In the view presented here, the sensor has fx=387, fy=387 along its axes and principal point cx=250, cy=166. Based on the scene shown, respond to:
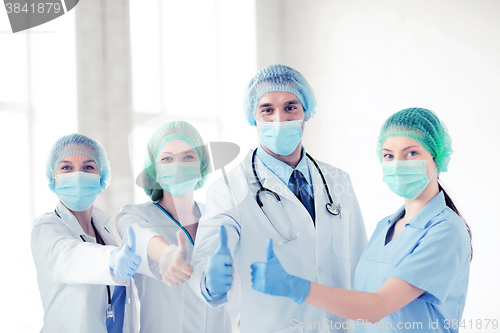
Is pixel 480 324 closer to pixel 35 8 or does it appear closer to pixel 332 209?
pixel 332 209

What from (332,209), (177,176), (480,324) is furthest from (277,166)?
(480,324)

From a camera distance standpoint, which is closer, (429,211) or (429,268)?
(429,268)

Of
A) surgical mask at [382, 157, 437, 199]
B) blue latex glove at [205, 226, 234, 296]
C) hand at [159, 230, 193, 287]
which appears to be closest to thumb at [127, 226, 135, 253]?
hand at [159, 230, 193, 287]

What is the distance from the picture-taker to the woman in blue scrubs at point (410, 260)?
0.92 metres

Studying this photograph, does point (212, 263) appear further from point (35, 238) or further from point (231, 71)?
point (231, 71)

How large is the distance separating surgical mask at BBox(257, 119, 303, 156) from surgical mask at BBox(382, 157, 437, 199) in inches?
11.3

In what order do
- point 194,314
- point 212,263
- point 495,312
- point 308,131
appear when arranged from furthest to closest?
point 308,131 < point 495,312 < point 194,314 < point 212,263

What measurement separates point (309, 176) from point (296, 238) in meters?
0.24

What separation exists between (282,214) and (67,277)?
0.68m

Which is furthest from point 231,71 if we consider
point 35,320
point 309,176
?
point 35,320

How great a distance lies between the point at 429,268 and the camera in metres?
0.96

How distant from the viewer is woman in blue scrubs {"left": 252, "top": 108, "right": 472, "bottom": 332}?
919 mm

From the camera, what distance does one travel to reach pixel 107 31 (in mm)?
1436

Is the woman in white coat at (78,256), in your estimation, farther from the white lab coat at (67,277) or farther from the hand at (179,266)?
the hand at (179,266)
